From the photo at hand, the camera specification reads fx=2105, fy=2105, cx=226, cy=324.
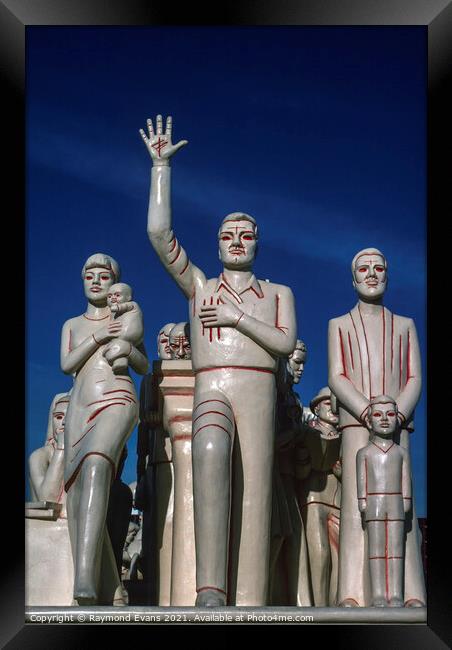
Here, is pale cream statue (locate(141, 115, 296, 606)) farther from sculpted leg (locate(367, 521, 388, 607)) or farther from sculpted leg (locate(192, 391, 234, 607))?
sculpted leg (locate(367, 521, 388, 607))

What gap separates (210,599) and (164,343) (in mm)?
3327

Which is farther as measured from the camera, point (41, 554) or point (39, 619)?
point (41, 554)

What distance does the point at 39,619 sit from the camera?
53.0 feet

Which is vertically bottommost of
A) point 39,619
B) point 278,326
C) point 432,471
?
point 39,619

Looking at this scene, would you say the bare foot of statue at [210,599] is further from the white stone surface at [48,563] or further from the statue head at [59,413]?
the statue head at [59,413]

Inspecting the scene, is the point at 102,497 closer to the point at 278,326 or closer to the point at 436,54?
the point at 278,326

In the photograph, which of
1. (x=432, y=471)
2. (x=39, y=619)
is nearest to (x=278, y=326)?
(x=432, y=471)

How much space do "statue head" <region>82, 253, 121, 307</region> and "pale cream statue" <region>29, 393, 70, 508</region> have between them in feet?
3.45

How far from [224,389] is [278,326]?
2.35ft

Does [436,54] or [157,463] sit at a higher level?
[436,54]

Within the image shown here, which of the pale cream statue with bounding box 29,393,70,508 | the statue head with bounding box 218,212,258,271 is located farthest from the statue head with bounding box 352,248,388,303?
the pale cream statue with bounding box 29,393,70,508

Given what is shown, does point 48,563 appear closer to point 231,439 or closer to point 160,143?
point 231,439

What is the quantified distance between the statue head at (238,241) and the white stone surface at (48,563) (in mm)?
2603

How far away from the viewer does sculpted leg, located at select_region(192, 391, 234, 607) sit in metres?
16.5
